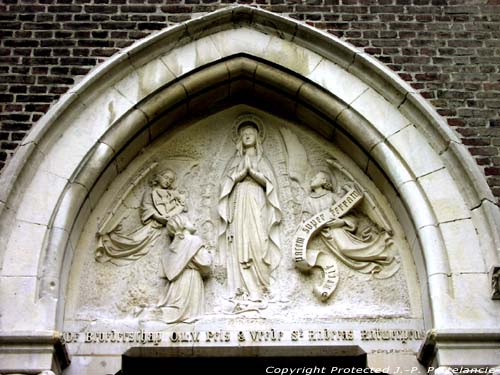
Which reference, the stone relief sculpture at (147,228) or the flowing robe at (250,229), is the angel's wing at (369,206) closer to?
the flowing robe at (250,229)

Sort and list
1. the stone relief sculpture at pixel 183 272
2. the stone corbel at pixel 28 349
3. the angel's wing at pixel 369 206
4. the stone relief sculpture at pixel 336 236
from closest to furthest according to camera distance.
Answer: the stone corbel at pixel 28 349
the stone relief sculpture at pixel 183 272
the stone relief sculpture at pixel 336 236
the angel's wing at pixel 369 206

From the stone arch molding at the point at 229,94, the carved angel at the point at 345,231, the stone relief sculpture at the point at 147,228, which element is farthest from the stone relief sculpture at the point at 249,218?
the stone arch molding at the point at 229,94

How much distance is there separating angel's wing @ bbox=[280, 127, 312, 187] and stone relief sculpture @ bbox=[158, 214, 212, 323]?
3.55 ft

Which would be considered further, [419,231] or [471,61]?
[471,61]

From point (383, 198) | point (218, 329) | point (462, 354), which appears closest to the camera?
point (462, 354)

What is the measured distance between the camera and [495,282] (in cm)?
789

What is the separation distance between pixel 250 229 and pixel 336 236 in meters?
0.73

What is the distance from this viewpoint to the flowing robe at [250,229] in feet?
Answer: 28.3

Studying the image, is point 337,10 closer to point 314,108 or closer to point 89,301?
point 314,108

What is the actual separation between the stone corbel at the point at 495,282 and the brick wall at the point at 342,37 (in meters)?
1.02

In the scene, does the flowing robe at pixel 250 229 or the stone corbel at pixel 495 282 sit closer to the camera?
the stone corbel at pixel 495 282

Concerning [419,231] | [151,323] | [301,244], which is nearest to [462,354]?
[419,231]

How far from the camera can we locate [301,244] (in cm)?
870

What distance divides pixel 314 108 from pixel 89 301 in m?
2.56
